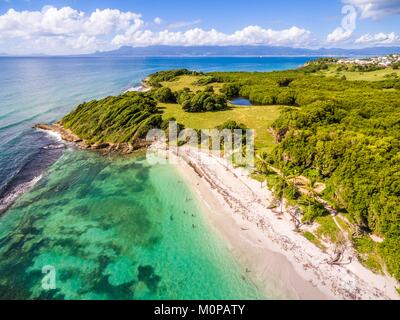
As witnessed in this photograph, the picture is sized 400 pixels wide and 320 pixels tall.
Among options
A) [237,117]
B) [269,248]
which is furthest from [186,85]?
[269,248]

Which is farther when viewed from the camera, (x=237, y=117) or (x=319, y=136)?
(x=237, y=117)

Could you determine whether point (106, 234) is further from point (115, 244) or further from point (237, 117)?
point (237, 117)

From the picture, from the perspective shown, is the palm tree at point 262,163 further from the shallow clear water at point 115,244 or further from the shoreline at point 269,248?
the shallow clear water at point 115,244

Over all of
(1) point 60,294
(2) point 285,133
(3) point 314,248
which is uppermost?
(2) point 285,133

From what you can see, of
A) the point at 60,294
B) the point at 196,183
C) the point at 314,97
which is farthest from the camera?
the point at 314,97

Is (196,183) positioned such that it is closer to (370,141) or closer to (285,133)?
(285,133)

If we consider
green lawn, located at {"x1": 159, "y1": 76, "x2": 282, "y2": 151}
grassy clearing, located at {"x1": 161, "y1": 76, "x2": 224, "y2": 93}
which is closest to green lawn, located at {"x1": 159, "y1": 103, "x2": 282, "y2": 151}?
green lawn, located at {"x1": 159, "y1": 76, "x2": 282, "y2": 151}
